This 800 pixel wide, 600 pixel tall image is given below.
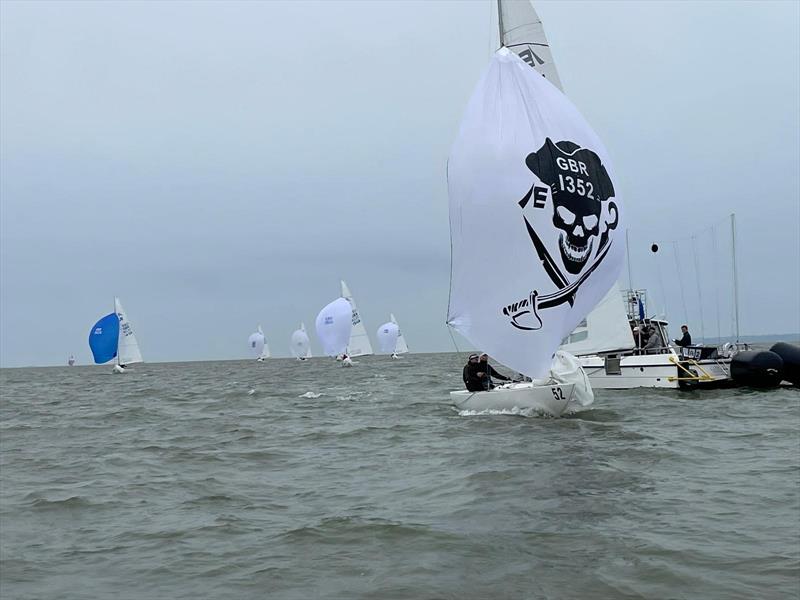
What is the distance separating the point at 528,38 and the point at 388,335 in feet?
222

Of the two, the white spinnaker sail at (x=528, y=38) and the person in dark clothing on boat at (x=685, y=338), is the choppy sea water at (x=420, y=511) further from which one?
the person in dark clothing on boat at (x=685, y=338)

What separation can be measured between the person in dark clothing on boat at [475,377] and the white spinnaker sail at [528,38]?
23.5 feet

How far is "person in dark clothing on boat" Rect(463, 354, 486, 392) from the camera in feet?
47.4

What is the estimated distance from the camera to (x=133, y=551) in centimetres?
626

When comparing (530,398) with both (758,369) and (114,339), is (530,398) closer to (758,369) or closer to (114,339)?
(758,369)

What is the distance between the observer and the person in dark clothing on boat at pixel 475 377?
14.4m

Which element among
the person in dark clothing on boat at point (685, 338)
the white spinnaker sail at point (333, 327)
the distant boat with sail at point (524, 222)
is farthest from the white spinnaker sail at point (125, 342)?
the distant boat with sail at point (524, 222)

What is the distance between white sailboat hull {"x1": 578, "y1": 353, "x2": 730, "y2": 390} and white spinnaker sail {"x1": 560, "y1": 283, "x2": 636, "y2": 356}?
3.17 feet

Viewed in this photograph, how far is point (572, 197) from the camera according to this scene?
1104 centimetres

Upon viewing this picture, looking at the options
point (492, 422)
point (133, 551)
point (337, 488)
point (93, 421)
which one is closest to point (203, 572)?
point (133, 551)

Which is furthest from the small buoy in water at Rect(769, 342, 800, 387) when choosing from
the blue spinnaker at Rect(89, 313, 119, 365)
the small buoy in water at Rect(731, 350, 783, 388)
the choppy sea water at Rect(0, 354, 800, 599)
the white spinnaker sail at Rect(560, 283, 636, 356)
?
the blue spinnaker at Rect(89, 313, 119, 365)

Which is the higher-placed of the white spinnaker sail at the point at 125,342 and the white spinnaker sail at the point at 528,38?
the white spinnaker sail at the point at 528,38

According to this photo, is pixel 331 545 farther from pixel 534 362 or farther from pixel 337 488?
pixel 534 362

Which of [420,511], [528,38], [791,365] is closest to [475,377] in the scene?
[420,511]
